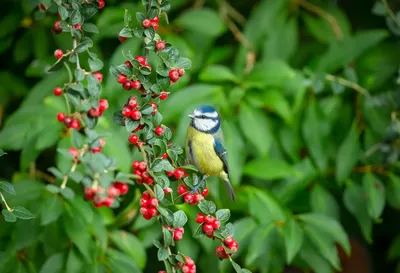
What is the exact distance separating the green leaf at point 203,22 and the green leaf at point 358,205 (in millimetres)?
782

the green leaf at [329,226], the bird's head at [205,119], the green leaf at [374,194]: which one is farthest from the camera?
the green leaf at [374,194]

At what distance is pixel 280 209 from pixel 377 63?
752 millimetres

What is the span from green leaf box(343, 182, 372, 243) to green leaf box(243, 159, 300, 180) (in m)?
0.22

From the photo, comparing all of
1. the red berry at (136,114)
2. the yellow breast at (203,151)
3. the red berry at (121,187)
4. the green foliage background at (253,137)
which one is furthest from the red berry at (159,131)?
the green foliage background at (253,137)

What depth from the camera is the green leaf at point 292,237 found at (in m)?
2.20

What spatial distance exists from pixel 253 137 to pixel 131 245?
57cm

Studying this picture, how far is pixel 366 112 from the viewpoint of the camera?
259cm

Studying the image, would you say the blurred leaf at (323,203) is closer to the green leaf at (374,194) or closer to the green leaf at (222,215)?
the green leaf at (374,194)

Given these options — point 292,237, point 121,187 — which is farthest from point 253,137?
point 121,187

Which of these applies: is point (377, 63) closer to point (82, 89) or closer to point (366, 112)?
point (366, 112)

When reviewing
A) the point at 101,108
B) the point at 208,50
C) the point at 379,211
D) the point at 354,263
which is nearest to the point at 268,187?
the point at 379,211

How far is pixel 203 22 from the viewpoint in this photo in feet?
8.62

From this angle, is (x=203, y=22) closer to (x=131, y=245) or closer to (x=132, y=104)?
(x=131, y=245)

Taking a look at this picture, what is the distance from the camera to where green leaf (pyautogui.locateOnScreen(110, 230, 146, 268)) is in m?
2.35
